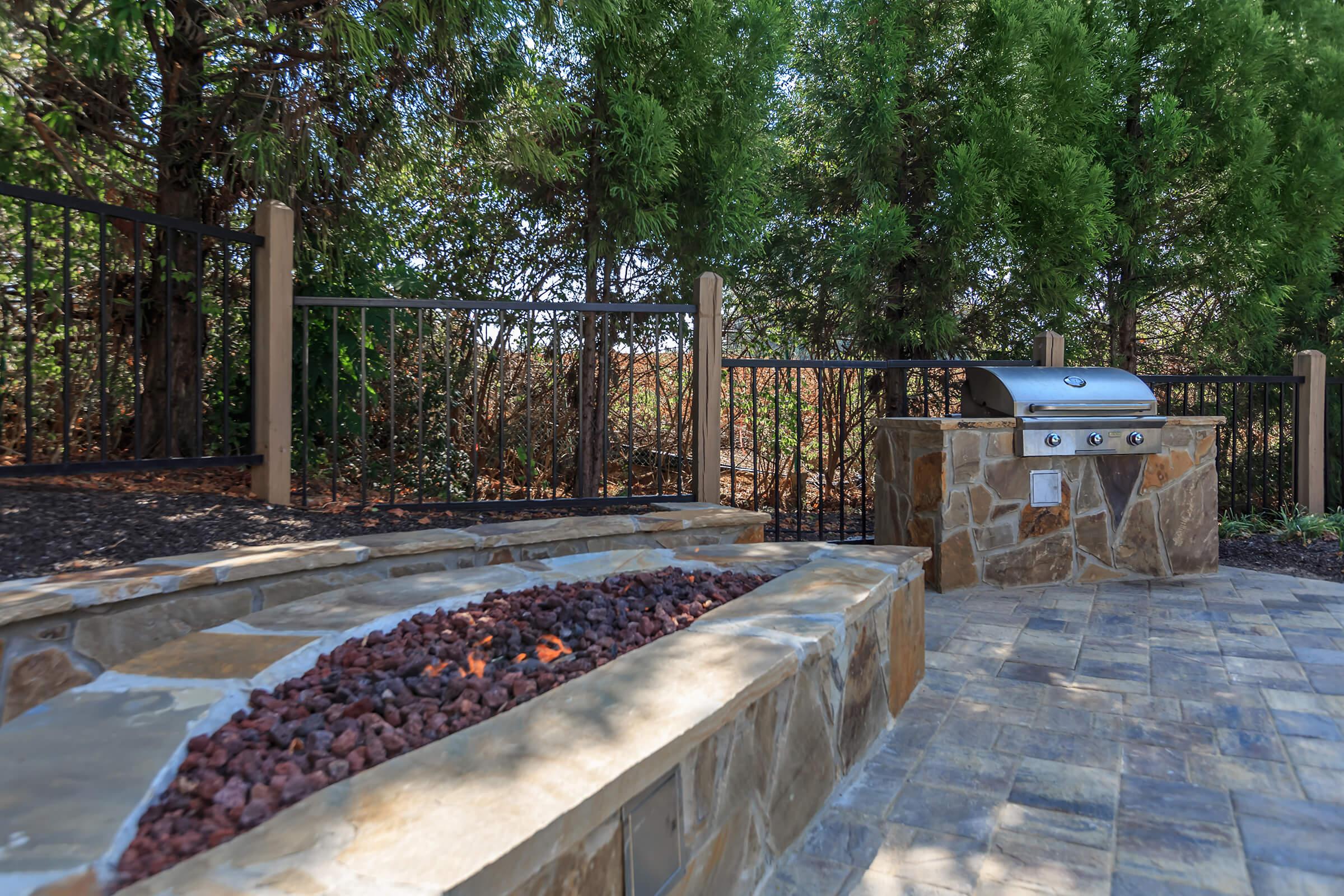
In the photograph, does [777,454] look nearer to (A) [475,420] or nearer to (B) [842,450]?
(B) [842,450]

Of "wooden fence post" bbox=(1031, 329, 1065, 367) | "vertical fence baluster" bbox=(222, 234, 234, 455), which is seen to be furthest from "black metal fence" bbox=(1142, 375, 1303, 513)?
"vertical fence baluster" bbox=(222, 234, 234, 455)

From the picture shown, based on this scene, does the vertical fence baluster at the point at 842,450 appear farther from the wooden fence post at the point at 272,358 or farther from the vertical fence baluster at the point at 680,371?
the wooden fence post at the point at 272,358

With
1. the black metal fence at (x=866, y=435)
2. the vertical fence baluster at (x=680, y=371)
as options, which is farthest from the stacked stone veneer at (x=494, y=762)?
the black metal fence at (x=866, y=435)

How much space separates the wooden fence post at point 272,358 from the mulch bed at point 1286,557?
16.9 feet

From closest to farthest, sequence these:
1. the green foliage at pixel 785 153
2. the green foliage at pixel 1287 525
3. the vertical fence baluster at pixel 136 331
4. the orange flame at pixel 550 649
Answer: the orange flame at pixel 550 649, the vertical fence baluster at pixel 136 331, the green foliage at pixel 785 153, the green foliage at pixel 1287 525

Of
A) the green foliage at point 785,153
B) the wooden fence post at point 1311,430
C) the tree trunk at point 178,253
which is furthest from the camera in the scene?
the wooden fence post at point 1311,430

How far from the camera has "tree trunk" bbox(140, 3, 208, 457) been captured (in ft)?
12.2

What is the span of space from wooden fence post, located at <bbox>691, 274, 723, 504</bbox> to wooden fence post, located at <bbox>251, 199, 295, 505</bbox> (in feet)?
6.25

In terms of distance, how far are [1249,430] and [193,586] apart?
661 centimetres

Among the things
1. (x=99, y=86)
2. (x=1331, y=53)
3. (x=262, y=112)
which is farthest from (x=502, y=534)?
(x=1331, y=53)

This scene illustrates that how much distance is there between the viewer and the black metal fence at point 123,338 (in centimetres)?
355

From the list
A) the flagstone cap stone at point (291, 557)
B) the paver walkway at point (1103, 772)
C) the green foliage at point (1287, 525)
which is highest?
the flagstone cap stone at point (291, 557)

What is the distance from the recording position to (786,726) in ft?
5.20

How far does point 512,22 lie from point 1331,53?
20.1 ft
